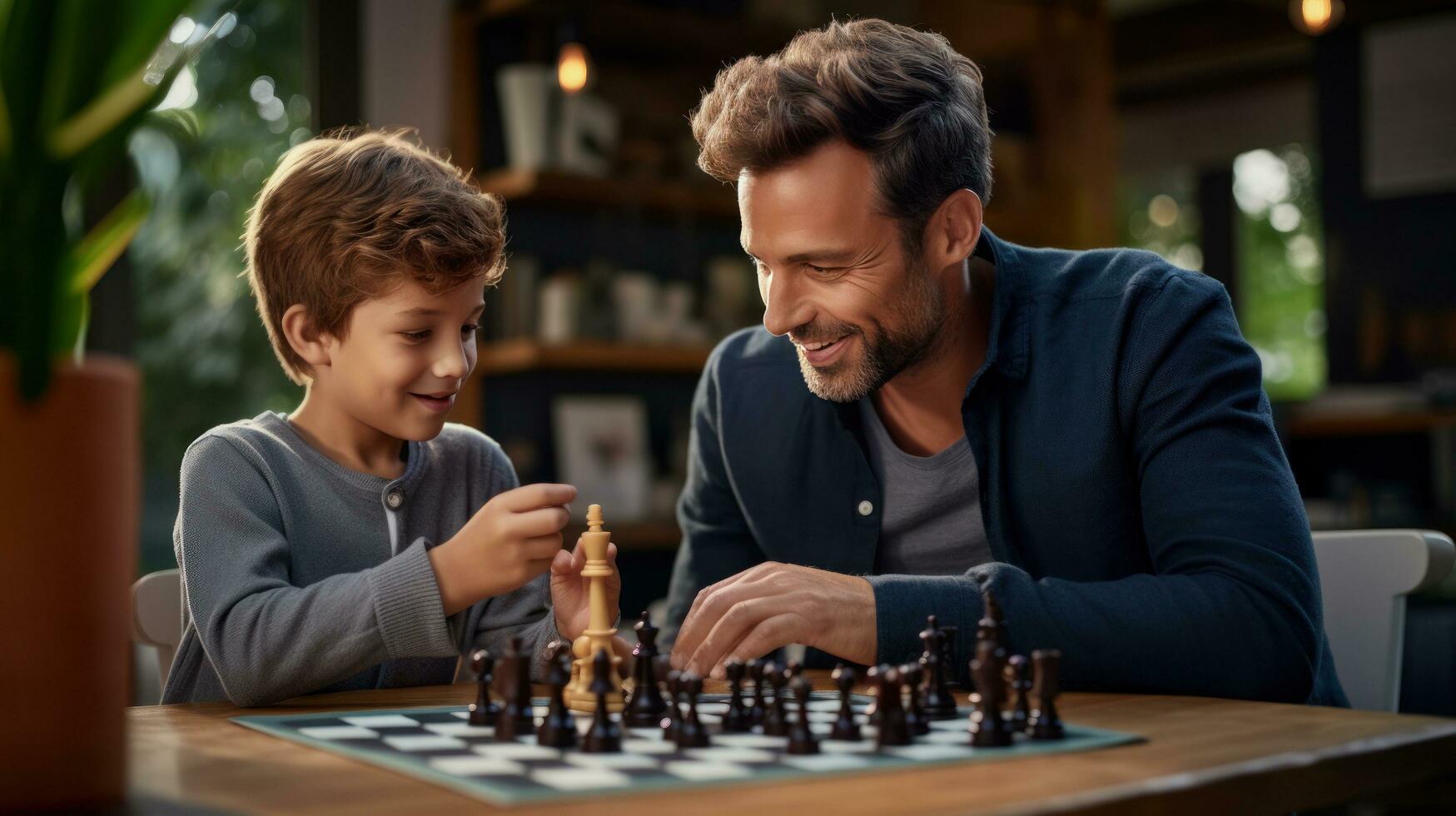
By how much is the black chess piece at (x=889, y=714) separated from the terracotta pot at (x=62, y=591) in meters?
0.57

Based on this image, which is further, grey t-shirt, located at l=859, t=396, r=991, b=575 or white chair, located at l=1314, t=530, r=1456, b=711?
grey t-shirt, located at l=859, t=396, r=991, b=575

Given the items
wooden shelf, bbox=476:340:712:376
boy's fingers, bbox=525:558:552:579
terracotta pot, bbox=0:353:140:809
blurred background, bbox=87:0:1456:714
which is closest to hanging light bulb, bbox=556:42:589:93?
blurred background, bbox=87:0:1456:714

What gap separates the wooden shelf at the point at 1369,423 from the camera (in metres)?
6.05

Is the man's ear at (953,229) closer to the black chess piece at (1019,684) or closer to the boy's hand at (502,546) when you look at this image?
the boy's hand at (502,546)

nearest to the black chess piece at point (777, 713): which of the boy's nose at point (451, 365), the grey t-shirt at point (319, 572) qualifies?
the grey t-shirt at point (319, 572)

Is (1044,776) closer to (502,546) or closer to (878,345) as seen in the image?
A: (502,546)

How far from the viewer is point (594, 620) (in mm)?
1521

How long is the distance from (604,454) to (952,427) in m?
2.62

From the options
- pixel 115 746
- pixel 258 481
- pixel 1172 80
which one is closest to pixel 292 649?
pixel 258 481

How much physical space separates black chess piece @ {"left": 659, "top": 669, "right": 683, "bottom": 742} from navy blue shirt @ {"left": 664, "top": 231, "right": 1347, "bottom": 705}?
0.37 m

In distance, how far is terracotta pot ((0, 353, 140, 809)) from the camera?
94cm

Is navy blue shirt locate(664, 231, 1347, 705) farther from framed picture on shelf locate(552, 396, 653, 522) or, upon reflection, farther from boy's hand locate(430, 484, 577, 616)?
framed picture on shelf locate(552, 396, 653, 522)

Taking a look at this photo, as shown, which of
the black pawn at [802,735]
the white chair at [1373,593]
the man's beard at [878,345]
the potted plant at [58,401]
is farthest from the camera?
the man's beard at [878,345]

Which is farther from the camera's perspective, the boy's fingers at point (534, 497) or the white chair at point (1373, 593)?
the white chair at point (1373, 593)
